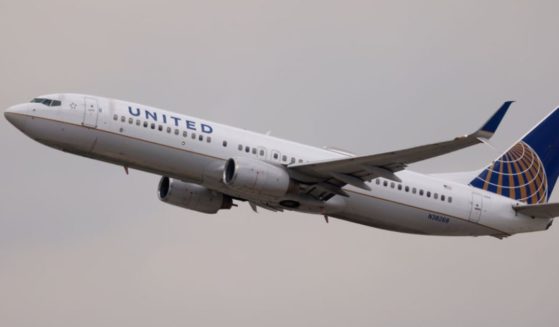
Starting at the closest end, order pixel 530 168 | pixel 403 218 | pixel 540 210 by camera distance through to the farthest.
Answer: pixel 403 218 < pixel 540 210 < pixel 530 168

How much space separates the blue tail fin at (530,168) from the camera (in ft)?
232

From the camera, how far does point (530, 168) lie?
7231 cm

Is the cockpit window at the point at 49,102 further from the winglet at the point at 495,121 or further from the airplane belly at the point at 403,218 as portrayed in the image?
the winglet at the point at 495,121

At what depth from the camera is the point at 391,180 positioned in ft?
205

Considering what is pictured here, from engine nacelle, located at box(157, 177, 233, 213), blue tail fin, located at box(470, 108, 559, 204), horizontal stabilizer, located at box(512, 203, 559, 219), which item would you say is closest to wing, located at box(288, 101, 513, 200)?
engine nacelle, located at box(157, 177, 233, 213)

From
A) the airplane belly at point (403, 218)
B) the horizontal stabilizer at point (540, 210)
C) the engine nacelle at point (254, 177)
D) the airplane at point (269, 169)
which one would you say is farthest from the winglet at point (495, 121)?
the horizontal stabilizer at point (540, 210)

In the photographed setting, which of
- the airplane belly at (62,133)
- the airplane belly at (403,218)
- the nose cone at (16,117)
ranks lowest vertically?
the airplane belly at (403,218)

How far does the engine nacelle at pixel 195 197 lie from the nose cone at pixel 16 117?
978 cm

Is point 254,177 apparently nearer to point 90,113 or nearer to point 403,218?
point 90,113

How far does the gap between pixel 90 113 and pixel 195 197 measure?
9074 mm

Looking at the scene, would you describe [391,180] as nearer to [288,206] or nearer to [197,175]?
[288,206]

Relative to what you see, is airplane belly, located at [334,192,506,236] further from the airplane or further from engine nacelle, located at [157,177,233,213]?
engine nacelle, located at [157,177,233,213]

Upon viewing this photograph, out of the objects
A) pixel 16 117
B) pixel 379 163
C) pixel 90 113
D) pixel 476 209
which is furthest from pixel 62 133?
pixel 476 209

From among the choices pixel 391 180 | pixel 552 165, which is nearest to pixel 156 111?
pixel 391 180
